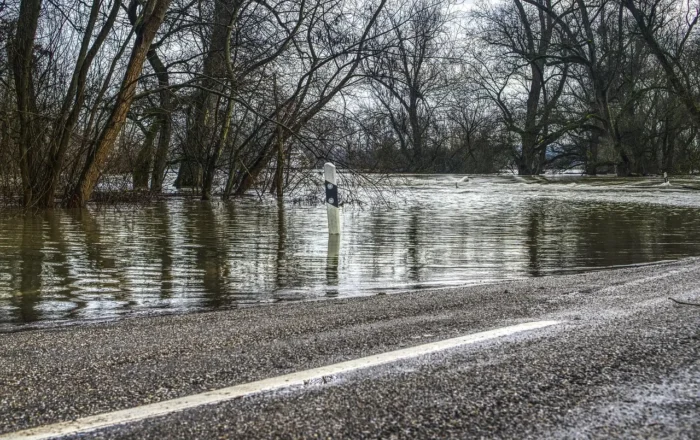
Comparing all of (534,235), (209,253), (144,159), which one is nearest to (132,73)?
(144,159)

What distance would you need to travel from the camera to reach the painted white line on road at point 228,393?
2393mm

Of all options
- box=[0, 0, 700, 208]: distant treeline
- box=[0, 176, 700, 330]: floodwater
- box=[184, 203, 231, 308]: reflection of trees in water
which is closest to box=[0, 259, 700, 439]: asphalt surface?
box=[184, 203, 231, 308]: reflection of trees in water

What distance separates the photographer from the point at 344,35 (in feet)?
58.7

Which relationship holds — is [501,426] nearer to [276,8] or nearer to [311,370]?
[311,370]

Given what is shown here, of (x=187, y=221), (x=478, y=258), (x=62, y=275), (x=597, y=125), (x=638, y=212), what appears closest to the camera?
(x=62, y=275)

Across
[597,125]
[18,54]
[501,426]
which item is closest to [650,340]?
[501,426]

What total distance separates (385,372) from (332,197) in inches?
290

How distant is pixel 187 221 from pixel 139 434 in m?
10.9

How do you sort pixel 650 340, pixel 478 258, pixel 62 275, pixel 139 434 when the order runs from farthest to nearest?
1. pixel 478 258
2. pixel 62 275
3. pixel 650 340
4. pixel 139 434

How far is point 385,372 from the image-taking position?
3039mm

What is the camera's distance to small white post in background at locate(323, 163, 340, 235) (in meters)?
10.3

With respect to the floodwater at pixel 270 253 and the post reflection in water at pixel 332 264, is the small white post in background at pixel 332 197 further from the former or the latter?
the floodwater at pixel 270 253

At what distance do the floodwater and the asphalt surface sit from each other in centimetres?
116

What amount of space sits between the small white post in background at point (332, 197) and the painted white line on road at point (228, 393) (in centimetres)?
668
